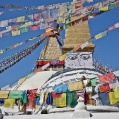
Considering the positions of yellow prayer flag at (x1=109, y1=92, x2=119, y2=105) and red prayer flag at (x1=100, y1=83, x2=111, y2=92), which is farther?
red prayer flag at (x1=100, y1=83, x2=111, y2=92)

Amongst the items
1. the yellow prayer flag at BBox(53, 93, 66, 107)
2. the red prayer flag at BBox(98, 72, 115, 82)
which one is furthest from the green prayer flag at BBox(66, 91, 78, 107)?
the red prayer flag at BBox(98, 72, 115, 82)

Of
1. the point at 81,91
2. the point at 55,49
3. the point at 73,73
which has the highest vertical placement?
the point at 55,49

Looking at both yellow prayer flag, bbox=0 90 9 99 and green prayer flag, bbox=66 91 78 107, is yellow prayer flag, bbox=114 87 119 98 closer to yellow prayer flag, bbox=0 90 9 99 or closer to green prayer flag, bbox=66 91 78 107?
green prayer flag, bbox=66 91 78 107

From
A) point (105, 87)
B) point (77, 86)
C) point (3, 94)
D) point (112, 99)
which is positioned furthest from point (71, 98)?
point (3, 94)

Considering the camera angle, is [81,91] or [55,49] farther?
[55,49]

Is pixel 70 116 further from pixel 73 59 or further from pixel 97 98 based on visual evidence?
pixel 73 59

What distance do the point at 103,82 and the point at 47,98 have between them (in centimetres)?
296

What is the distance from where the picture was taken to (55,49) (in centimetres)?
3750

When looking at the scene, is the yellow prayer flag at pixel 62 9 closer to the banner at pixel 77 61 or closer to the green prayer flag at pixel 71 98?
the green prayer flag at pixel 71 98

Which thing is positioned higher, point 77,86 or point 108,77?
point 108,77

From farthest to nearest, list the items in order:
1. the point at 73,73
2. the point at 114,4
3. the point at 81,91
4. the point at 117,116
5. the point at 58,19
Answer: the point at 73,73, the point at 58,19, the point at 81,91, the point at 114,4, the point at 117,116

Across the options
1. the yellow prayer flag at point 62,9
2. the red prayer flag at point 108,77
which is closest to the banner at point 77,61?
the yellow prayer flag at point 62,9

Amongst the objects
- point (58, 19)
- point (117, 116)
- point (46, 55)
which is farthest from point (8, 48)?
→ point (46, 55)

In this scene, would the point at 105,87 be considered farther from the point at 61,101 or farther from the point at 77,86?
the point at 61,101
